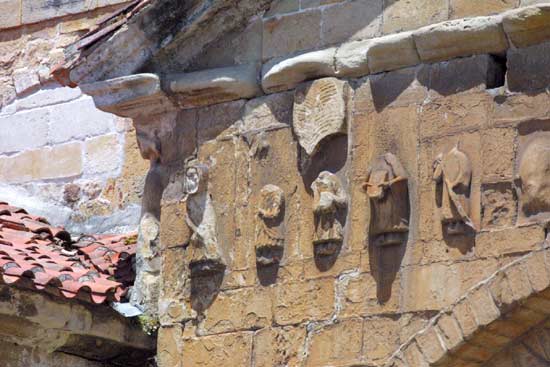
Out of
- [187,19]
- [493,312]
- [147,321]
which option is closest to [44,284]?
[147,321]

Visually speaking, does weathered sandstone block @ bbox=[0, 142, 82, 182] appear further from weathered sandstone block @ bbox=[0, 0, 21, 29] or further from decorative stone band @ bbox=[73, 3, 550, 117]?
decorative stone band @ bbox=[73, 3, 550, 117]

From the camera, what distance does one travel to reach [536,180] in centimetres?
941

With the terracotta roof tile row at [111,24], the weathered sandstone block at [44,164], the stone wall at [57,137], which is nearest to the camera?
the terracotta roof tile row at [111,24]

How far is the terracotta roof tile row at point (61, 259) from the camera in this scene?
418 inches

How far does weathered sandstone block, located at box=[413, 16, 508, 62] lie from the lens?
383 inches

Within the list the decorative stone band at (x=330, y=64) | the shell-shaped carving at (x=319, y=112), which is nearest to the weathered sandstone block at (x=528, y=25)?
the decorative stone band at (x=330, y=64)

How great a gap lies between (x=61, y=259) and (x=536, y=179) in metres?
2.99

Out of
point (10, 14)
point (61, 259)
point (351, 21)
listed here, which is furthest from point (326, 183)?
point (10, 14)

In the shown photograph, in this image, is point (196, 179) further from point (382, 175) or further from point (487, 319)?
point (487, 319)

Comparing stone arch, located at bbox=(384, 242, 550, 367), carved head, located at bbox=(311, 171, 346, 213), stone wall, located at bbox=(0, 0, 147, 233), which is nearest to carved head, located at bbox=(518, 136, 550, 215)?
stone arch, located at bbox=(384, 242, 550, 367)

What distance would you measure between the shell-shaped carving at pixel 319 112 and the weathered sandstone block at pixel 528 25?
98 centimetres

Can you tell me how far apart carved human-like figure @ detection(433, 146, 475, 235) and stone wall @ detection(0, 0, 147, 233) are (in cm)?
313

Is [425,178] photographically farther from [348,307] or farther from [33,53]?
[33,53]

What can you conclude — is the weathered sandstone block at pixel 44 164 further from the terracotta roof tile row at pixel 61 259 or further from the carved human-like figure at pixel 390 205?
the carved human-like figure at pixel 390 205
